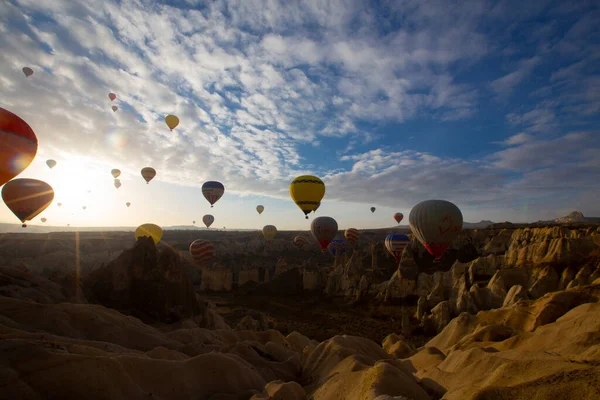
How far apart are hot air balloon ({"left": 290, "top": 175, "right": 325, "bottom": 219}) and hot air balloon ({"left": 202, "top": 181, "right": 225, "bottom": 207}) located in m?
12.6

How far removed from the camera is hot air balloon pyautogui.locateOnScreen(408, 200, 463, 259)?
86.4 ft

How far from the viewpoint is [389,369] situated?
7.92 m

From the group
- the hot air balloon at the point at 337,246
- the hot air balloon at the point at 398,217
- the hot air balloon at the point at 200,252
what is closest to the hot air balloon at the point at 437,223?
the hot air balloon at the point at 200,252

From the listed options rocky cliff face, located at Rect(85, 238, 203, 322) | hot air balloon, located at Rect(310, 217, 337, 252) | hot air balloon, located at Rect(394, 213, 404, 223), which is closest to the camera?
rocky cliff face, located at Rect(85, 238, 203, 322)

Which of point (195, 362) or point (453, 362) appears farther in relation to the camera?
point (453, 362)

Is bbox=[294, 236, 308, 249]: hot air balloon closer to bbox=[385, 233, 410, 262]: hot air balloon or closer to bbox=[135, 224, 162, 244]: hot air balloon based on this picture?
bbox=[385, 233, 410, 262]: hot air balloon

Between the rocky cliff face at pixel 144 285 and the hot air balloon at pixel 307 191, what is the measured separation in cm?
1923

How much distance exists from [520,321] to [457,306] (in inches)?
419

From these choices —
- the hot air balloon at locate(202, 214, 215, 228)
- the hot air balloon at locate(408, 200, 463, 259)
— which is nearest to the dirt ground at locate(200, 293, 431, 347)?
the hot air balloon at locate(408, 200, 463, 259)

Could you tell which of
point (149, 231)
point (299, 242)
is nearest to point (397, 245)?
point (149, 231)

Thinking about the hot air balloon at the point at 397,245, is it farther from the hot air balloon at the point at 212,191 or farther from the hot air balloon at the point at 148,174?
the hot air balloon at the point at 148,174

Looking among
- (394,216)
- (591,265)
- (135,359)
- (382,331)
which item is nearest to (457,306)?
(382,331)

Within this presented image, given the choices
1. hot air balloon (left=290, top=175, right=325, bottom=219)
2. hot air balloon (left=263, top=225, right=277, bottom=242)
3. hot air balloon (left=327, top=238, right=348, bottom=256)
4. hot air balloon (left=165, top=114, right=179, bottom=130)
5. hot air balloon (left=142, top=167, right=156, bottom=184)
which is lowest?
hot air balloon (left=327, top=238, right=348, bottom=256)

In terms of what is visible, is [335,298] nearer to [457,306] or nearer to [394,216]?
[457,306]
